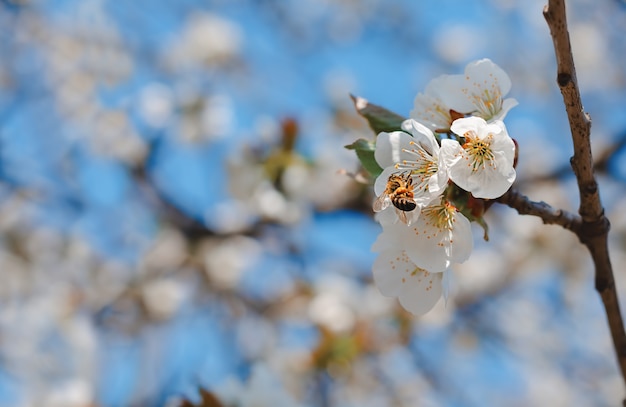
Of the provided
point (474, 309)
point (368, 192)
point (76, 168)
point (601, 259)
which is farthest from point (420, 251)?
point (76, 168)

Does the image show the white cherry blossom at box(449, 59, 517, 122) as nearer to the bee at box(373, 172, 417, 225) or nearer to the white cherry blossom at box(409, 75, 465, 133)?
the white cherry blossom at box(409, 75, 465, 133)

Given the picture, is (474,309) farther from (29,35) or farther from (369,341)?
(29,35)

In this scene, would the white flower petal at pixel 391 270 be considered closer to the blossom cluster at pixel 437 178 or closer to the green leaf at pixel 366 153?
the blossom cluster at pixel 437 178

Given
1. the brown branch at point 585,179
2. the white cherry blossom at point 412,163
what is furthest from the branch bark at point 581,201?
the white cherry blossom at point 412,163

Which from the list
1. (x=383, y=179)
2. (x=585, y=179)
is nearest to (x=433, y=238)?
(x=383, y=179)

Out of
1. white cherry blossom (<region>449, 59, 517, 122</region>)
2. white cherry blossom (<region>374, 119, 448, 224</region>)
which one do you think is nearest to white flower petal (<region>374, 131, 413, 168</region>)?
white cherry blossom (<region>374, 119, 448, 224</region>)

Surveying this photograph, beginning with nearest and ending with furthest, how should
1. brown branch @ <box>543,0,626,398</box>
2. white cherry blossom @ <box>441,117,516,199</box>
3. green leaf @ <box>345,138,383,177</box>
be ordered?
brown branch @ <box>543,0,626,398</box>, white cherry blossom @ <box>441,117,516,199</box>, green leaf @ <box>345,138,383,177</box>

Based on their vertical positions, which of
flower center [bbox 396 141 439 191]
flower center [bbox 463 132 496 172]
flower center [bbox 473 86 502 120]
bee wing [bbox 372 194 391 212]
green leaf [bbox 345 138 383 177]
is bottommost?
bee wing [bbox 372 194 391 212]
